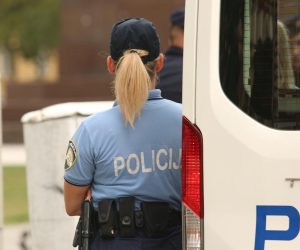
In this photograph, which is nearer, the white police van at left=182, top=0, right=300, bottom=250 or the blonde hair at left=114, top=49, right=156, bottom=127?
the white police van at left=182, top=0, right=300, bottom=250

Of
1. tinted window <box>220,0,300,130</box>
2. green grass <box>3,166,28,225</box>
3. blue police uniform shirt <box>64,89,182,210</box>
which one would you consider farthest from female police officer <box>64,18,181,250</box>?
green grass <box>3,166,28,225</box>

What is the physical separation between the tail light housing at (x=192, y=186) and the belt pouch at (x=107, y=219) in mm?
379

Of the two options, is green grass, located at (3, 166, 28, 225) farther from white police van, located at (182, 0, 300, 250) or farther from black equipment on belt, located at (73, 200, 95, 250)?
white police van, located at (182, 0, 300, 250)

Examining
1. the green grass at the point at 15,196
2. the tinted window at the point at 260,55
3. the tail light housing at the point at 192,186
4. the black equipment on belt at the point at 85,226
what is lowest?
the green grass at the point at 15,196

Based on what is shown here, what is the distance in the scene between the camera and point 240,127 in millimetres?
3270

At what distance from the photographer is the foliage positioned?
4184cm

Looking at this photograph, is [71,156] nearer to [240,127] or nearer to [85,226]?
[85,226]

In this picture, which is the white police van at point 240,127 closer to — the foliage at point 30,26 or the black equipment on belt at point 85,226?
the black equipment on belt at point 85,226

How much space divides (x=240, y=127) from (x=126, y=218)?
2.27ft

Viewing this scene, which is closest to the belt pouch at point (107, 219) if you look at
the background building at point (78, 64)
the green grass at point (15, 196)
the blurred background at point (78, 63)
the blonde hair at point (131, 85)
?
the blonde hair at point (131, 85)

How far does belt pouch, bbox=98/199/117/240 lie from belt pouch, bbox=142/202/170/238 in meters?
0.13

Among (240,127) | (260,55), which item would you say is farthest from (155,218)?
(260,55)

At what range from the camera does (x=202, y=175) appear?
3307 millimetres

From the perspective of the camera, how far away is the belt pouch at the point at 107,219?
3.67 meters
